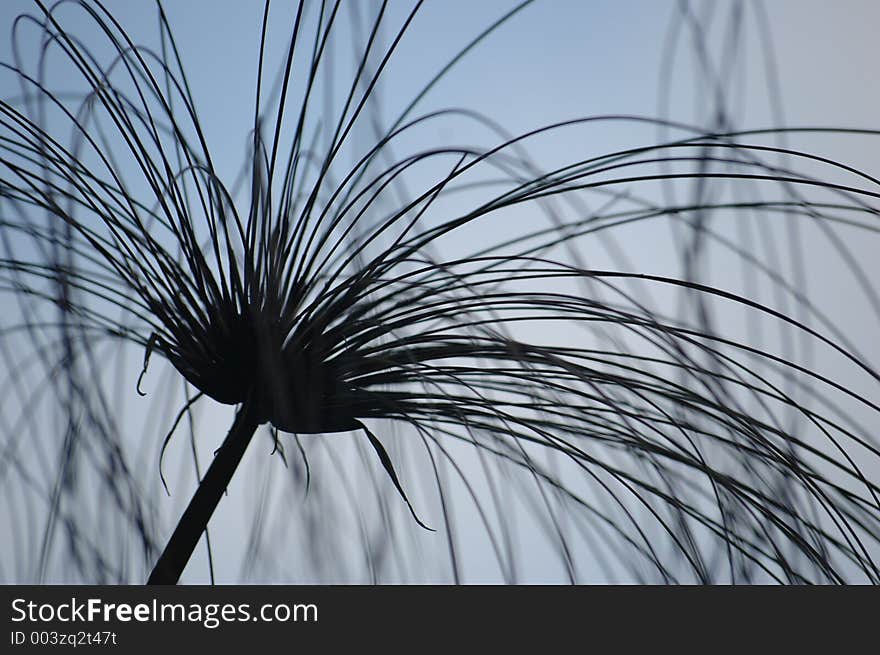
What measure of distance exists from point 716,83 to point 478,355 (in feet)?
0.83

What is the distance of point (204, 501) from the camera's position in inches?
21.0

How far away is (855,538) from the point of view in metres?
0.60

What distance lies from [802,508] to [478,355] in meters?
0.28

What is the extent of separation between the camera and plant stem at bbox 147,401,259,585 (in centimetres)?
52

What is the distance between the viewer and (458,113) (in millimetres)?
675

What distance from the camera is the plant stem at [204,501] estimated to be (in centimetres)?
→ 52
